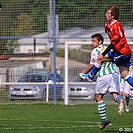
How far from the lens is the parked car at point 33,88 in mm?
24289

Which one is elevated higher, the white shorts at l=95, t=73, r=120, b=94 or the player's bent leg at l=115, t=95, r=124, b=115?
the white shorts at l=95, t=73, r=120, b=94

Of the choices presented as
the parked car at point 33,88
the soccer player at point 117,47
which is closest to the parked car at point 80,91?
the parked car at point 33,88

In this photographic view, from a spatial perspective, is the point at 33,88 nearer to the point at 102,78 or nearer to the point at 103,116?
the point at 102,78

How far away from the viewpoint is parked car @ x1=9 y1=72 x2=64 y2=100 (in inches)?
956

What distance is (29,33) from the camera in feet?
86.7

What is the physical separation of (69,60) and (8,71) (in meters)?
2.47

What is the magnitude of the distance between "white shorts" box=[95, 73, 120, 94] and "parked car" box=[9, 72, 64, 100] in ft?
34.9

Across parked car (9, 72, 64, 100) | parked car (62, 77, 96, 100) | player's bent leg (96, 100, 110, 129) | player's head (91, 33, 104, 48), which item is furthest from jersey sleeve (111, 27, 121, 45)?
parked car (9, 72, 64, 100)

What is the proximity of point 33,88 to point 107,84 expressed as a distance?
11.5 metres

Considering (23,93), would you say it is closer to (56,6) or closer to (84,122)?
(56,6)

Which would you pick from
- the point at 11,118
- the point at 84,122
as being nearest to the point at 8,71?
the point at 11,118

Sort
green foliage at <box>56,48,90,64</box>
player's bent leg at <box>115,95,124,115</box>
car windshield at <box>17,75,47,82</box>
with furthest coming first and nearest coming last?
car windshield at <box>17,75,47,82</box> < green foliage at <box>56,48,90,64</box> < player's bent leg at <box>115,95,124,115</box>

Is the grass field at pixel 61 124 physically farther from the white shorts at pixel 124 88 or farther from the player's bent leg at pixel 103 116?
the white shorts at pixel 124 88

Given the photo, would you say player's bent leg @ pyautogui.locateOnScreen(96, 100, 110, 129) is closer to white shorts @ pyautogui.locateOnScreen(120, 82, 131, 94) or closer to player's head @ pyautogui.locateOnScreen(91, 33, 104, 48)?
player's head @ pyautogui.locateOnScreen(91, 33, 104, 48)
